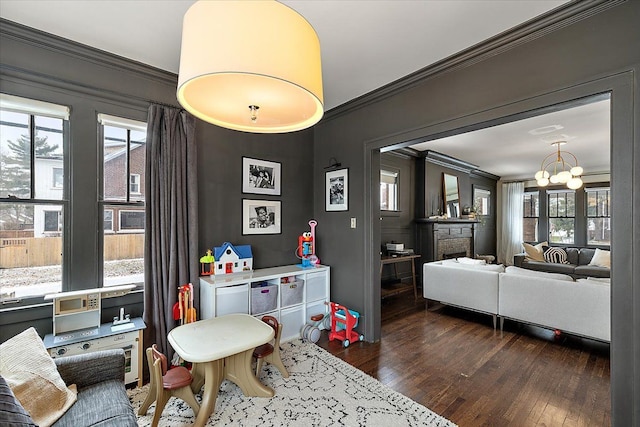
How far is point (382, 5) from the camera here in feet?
5.93

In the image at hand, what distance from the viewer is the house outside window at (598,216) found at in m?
6.86

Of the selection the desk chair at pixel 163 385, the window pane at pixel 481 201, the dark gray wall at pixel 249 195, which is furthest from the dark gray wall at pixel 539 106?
the window pane at pixel 481 201

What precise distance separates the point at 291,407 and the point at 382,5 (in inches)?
109

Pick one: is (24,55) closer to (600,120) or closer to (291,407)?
(291,407)

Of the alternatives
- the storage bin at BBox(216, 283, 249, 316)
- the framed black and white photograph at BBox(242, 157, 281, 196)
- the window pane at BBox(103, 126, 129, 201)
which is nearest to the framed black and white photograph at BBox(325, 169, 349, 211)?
the framed black and white photograph at BBox(242, 157, 281, 196)

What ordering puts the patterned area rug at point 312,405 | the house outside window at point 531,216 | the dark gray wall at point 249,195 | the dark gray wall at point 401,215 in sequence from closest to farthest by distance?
the patterned area rug at point 312,405 → the dark gray wall at point 249,195 → the dark gray wall at point 401,215 → the house outside window at point 531,216

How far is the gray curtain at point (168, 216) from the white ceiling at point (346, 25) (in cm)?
59

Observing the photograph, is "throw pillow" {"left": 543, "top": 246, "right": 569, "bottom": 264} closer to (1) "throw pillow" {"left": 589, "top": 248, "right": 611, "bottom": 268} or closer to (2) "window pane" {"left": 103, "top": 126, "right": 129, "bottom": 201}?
(1) "throw pillow" {"left": 589, "top": 248, "right": 611, "bottom": 268}

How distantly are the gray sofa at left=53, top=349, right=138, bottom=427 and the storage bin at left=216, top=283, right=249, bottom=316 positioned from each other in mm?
925

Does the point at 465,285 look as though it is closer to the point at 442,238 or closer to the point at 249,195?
the point at 442,238

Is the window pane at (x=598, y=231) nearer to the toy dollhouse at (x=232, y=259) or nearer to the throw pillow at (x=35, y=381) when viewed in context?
the toy dollhouse at (x=232, y=259)

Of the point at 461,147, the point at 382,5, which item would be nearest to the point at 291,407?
the point at 382,5

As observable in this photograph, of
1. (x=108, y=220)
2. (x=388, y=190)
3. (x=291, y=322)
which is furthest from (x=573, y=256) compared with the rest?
(x=108, y=220)

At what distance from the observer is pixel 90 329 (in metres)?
2.17
